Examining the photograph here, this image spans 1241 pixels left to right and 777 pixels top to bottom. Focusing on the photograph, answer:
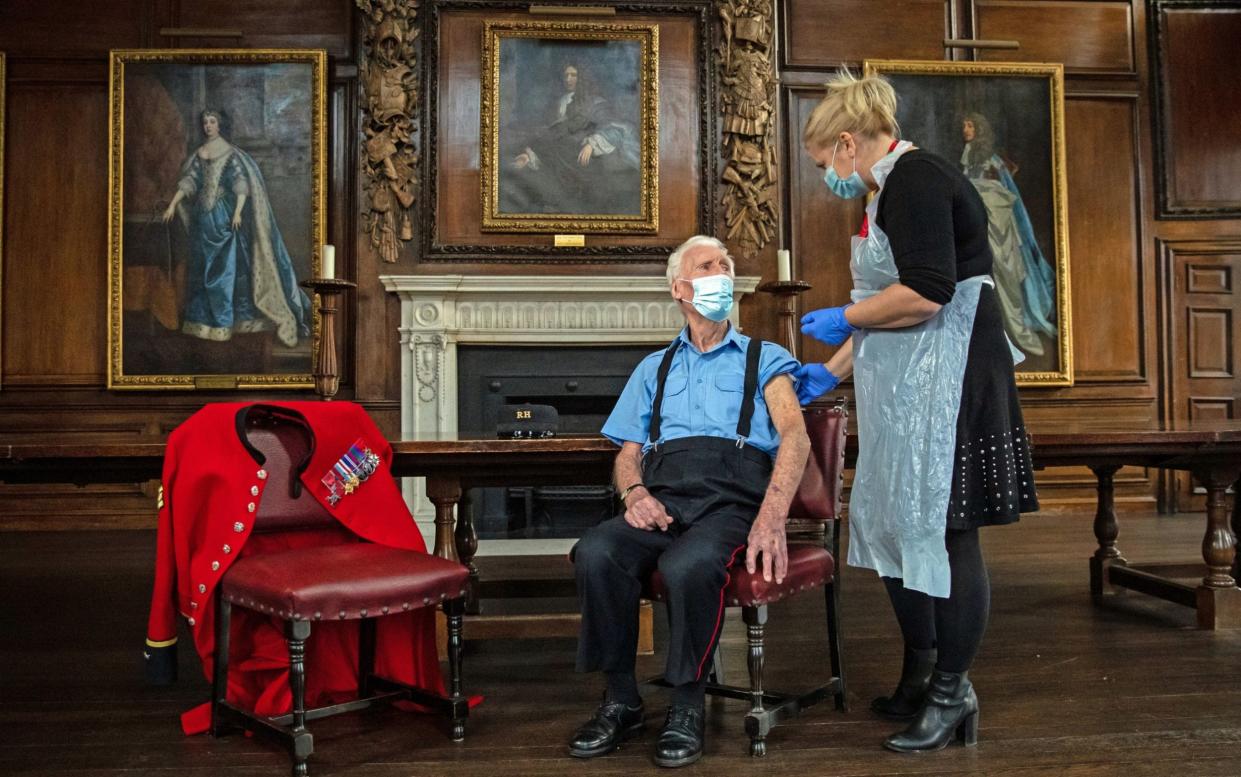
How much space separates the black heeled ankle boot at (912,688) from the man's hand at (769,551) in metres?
0.51

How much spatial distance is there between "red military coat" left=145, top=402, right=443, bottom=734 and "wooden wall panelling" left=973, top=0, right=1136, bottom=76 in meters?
5.86

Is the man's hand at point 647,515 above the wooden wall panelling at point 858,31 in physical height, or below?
below

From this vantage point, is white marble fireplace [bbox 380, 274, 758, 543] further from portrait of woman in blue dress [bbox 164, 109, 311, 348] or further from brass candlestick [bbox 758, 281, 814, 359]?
brass candlestick [bbox 758, 281, 814, 359]

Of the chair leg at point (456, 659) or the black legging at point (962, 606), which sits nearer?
the black legging at point (962, 606)

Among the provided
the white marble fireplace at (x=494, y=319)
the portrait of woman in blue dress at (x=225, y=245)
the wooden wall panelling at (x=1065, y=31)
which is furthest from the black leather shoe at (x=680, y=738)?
the wooden wall panelling at (x=1065, y=31)

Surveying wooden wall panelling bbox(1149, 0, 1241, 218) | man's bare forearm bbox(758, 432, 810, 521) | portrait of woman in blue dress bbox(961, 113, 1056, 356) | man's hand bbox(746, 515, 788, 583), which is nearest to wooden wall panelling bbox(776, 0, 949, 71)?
portrait of woman in blue dress bbox(961, 113, 1056, 356)

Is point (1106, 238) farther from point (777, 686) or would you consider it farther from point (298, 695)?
point (298, 695)

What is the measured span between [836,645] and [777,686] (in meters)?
0.29

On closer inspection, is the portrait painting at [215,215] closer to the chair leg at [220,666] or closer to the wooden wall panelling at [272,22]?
the wooden wall panelling at [272,22]

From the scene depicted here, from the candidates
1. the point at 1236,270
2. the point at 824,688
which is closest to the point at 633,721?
the point at 824,688

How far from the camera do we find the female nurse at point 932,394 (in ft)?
7.13

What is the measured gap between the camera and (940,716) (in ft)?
7.40

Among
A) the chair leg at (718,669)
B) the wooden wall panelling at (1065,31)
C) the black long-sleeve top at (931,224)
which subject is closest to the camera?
the black long-sleeve top at (931,224)

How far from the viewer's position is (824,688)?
8.35 ft
